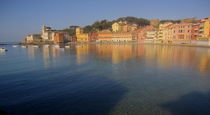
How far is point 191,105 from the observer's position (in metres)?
6.61

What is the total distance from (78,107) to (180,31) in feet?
201

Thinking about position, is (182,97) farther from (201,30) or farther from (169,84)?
(201,30)

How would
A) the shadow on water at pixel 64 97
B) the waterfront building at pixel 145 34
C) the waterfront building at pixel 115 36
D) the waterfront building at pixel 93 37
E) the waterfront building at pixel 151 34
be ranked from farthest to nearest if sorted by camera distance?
the waterfront building at pixel 93 37 → the waterfront building at pixel 115 36 → the waterfront building at pixel 145 34 → the waterfront building at pixel 151 34 → the shadow on water at pixel 64 97

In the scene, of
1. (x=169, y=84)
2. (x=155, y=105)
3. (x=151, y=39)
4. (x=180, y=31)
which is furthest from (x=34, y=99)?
(x=151, y=39)

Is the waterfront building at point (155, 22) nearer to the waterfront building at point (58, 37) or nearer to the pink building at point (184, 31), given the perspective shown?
the pink building at point (184, 31)

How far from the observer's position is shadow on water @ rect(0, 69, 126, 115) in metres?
6.22

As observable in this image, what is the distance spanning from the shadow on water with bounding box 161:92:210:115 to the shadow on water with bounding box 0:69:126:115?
236 cm

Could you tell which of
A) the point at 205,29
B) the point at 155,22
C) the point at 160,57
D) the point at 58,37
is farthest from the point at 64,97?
the point at 155,22

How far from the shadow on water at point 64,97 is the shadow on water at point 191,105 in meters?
2.36

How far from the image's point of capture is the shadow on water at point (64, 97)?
20.4ft

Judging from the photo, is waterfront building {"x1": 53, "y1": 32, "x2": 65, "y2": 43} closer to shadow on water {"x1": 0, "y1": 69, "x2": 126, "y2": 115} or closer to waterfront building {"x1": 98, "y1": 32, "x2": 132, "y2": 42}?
waterfront building {"x1": 98, "y1": 32, "x2": 132, "y2": 42}

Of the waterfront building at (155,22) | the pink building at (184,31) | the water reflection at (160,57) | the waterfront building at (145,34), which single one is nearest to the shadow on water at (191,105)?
the water reflection at (160,57)

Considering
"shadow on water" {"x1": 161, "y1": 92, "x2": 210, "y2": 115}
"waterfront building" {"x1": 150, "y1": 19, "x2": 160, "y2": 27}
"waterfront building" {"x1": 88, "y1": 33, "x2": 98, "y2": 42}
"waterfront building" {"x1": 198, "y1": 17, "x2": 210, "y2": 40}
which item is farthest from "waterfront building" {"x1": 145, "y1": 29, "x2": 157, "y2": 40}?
"shadow on water" {"x1": 161, "y1": 92, "x2": 210, "y2": 115}

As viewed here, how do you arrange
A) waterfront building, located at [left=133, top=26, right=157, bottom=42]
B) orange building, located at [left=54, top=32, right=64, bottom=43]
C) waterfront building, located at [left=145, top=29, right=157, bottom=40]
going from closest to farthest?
1. waterfront building, located at [left=145, top=29, right=157, bottom=40]
2. waterfront building, located at [left=133, top=26, right=157, bottom=42]
3. orange building, located at [left=54, top=32, right=64, bottom=43]
